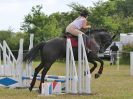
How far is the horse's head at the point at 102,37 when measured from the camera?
46.0ft

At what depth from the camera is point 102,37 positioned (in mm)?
14188

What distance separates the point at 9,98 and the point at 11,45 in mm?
32915

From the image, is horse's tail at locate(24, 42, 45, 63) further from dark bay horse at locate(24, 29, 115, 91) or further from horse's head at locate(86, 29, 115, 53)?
horse's head at locate(86, 29, 115, 53)

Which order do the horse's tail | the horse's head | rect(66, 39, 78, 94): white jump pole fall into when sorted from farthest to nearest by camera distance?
the horse's head < the horse's tail < rect(66, 39, 78, 94): white jump pole

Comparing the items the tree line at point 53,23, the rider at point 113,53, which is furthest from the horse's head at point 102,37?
the tree line at point 53,23

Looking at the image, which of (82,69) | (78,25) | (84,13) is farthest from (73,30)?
(82,69)

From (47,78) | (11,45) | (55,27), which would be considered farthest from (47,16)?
(47,78)

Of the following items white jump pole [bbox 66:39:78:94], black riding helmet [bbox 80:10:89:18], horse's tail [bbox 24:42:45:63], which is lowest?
white jump pole [bbox 66:39:78:94]

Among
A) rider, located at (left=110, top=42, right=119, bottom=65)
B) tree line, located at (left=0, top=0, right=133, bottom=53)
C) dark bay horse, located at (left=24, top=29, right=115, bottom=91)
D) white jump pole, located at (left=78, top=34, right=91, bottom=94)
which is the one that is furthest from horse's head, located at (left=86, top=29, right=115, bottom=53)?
tree line, located at (left=0, top=0, right=133, bottom=53)

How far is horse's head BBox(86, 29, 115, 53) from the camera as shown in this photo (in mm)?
14016

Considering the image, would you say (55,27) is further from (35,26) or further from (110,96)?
(110,96)

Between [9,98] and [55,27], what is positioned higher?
[55,27]

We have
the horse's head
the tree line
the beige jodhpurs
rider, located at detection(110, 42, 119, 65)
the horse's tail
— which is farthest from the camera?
the tree line

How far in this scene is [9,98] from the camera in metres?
11.9
